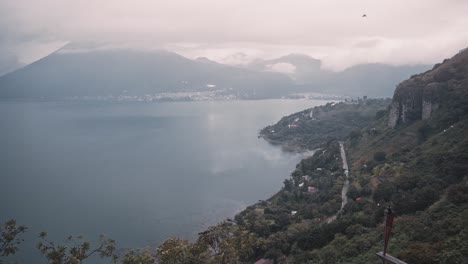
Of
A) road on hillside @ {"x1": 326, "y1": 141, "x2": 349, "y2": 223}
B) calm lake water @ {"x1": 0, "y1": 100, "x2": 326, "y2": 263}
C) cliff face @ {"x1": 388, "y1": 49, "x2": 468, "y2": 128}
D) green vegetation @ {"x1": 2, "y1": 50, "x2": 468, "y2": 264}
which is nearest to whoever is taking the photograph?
green vegetation @ {"x1": 2, "y1": 50, "x2": 468, "y2": 264}

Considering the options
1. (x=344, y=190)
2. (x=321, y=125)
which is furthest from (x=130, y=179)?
(x=321, y=125)

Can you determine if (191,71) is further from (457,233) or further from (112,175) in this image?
(457,233)

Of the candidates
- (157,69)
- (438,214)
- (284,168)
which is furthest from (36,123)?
(157,69)

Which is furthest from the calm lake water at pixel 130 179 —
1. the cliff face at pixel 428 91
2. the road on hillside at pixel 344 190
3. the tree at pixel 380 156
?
the cliff face at pixel 428 91

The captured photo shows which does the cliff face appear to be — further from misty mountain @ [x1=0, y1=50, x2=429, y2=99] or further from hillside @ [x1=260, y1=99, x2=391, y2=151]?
misty mountain @ [x1=0, y1=50, x2=429, y2=99]

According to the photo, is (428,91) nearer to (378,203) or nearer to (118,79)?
(378,203)

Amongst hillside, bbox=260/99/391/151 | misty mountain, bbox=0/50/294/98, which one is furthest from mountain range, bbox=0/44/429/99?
hillside, bbox=260/99/391/151
